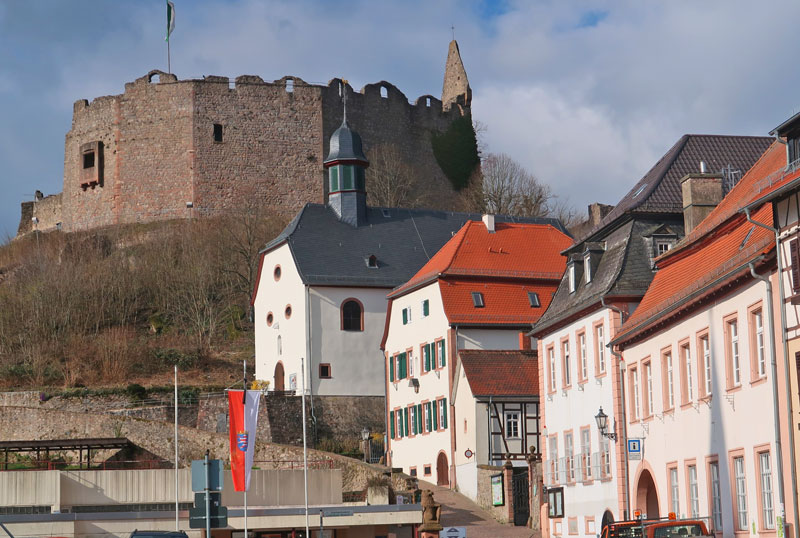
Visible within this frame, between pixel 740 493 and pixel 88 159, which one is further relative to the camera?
pixel 88 159

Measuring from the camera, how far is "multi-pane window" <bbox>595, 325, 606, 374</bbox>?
116 feet

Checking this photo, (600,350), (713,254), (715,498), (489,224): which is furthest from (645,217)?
(489,224)

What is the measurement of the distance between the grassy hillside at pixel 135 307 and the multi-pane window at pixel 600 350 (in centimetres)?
2659

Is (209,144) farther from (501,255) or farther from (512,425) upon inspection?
(512,425)

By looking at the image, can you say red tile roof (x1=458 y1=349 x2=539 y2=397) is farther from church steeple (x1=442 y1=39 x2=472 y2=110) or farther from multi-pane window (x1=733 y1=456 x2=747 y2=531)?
church steeple (x1=442 y1=39 x2=472 y2=110)

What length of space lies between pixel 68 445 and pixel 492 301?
47.9ft

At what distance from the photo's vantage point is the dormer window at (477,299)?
5091 centimetres

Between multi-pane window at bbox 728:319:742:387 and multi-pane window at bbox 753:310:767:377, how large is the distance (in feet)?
3.21

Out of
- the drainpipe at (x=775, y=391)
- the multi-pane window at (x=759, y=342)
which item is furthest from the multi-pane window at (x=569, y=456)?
the drainpipe at (x=775, y=391)

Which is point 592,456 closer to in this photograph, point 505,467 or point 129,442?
point 505,467

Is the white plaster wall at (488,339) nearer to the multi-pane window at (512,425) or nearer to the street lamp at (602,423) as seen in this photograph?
the multi-pane window at (512,425)

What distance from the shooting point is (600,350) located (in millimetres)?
35531

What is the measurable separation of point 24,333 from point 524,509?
30.4 m

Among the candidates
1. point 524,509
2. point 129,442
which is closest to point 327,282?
point 129,442
